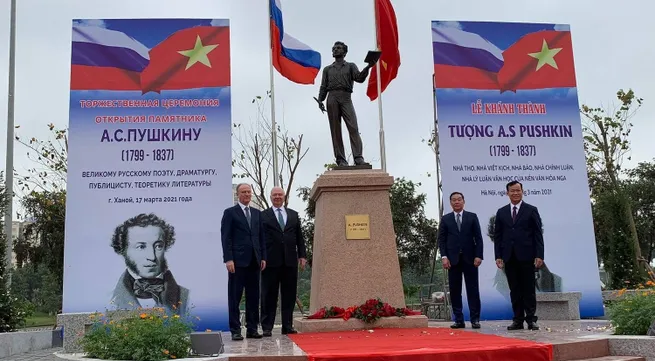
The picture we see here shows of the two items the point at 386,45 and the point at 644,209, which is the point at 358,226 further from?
the point at 644,209

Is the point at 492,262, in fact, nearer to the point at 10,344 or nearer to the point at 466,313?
the point at 466,313

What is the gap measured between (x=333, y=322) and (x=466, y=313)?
4.00 meters

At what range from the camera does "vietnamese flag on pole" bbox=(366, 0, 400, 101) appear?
382 inches

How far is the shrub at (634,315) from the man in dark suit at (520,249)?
3.73ft

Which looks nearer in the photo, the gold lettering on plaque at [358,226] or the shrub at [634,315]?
the shrub at [634,315]

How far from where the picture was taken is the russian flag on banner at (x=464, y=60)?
10.8 metres

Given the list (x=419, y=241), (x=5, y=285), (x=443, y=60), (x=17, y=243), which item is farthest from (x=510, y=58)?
(x=17, y=243)

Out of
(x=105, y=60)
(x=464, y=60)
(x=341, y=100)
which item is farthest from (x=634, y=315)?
(x=105, y=60)

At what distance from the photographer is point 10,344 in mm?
7742

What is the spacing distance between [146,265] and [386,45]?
516cm

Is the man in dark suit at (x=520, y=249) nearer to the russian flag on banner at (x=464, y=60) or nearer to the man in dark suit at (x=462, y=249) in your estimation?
the man in dark suit at (x=462, y=249)

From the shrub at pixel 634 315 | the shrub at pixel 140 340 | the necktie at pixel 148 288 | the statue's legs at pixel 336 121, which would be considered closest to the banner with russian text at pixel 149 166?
the necktie at pixel 148 288

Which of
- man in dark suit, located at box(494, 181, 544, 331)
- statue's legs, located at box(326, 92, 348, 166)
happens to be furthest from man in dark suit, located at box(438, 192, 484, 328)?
statue's legs, located at box(326, 92, 348, 166)

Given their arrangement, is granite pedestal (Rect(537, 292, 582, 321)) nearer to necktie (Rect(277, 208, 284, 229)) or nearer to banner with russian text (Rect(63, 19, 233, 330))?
necktie (Rect(277, 208, 284, 229))
